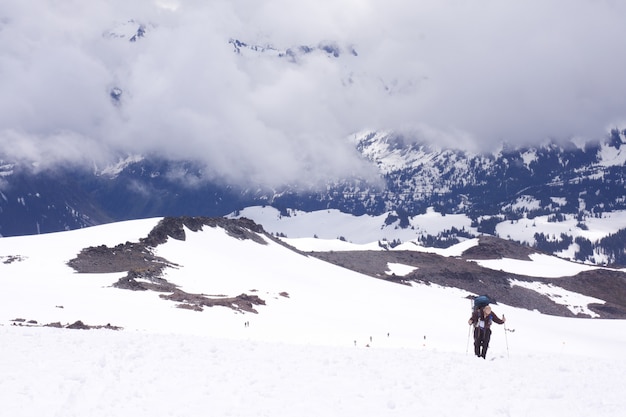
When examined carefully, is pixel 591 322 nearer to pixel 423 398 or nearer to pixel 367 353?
pixel 367 353

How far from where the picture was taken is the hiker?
84.4ft

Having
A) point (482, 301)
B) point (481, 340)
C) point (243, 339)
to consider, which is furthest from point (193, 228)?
point (481, 340)

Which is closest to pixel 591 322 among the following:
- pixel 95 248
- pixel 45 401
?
pixel 95 248

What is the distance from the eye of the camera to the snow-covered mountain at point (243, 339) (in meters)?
17.2

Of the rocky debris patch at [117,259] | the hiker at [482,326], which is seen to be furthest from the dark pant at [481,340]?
the rocky debris patch at [117,259]

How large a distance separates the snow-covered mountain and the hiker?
0.93 m

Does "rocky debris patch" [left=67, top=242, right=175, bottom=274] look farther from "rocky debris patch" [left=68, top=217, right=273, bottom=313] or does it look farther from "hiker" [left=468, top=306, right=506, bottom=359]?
"hiker" [left=468, top=306, right=506, bottom=359]

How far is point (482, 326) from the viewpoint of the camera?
26.1 meters

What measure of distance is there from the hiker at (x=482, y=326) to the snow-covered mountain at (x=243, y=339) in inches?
36.5

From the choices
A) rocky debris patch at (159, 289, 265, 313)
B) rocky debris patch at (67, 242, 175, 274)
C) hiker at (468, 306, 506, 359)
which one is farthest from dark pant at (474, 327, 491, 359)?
rocky debris patch at (67, 242, 175, 274)

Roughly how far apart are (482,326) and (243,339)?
10854mm

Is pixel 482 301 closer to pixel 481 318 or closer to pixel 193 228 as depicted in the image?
pixel 481 318

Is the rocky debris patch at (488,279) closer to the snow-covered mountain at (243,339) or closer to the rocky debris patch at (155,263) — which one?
the snow-covered mountain at (243,339)

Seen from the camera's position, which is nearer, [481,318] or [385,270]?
[481,318]
